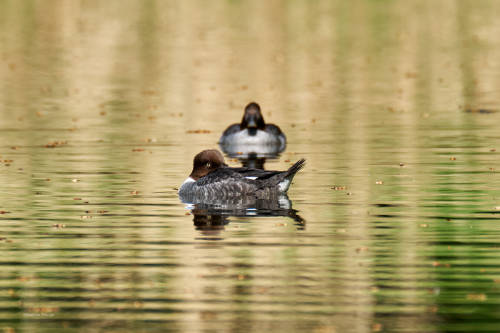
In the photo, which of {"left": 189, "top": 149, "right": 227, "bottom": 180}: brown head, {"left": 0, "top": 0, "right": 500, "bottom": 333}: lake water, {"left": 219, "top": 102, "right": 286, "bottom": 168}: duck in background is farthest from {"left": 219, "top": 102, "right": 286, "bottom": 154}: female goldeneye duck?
{"left": 189, "top": 149, "right": 227, "bottom": 180}: brown head

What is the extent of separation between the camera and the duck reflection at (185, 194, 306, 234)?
706 inches

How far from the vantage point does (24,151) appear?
93.0 feet

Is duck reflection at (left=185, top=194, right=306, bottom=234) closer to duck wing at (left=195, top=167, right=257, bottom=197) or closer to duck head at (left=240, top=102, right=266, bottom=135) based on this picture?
duck wing at (left=195, top=167, right=257, bottom=197)

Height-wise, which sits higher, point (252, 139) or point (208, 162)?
point (252, 139)

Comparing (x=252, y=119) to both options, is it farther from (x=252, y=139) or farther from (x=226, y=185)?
(x=226, y=185)

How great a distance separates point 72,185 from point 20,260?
7.26 metres

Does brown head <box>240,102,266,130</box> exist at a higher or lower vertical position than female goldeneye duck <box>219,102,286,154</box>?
higher

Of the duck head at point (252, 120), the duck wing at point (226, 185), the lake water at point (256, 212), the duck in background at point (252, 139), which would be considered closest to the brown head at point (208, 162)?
the lake water at point (256, 212)

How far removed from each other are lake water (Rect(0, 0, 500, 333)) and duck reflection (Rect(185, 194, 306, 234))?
6.1 inches

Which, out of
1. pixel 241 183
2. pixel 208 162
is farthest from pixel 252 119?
Result: pixel 241 183

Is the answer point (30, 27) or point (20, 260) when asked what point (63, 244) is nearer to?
point (20, 260)

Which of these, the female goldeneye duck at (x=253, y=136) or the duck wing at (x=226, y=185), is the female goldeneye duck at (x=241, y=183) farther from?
the female goldeneye duck at (x=253, y=136)

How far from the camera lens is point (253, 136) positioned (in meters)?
30.5

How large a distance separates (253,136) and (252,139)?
0.31 feet
